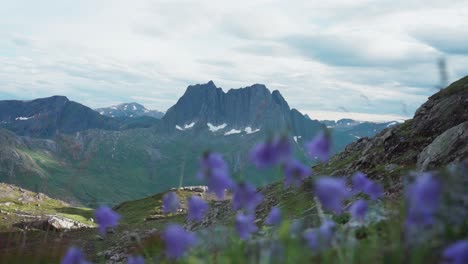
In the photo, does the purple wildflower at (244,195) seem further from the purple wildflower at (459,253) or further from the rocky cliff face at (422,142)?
the rocky cliff face at (422,142)

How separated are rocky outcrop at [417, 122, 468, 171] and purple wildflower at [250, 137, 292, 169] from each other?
861 inches

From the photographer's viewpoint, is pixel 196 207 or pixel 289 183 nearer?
pixel 289 183

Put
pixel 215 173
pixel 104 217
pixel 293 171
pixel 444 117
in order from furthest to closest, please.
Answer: pixel 444 117 < pixel 104 217 < pixel 215 173 < pixel 293 171

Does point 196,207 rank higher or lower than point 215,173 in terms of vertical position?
lower

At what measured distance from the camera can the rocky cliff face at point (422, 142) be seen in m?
27.5

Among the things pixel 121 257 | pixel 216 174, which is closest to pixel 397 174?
pixel 121 257

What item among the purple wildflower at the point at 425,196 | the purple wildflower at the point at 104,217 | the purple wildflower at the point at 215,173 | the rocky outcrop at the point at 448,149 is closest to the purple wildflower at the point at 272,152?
the purple wildflower at the point at 215,173

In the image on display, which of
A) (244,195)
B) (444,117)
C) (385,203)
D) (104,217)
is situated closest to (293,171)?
(244,195)

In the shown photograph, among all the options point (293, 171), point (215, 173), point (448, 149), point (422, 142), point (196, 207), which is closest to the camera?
point (293, 171)

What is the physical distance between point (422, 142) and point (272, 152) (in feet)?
113

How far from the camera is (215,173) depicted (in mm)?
6398

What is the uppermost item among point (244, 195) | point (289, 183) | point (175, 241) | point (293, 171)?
point (293, 171)

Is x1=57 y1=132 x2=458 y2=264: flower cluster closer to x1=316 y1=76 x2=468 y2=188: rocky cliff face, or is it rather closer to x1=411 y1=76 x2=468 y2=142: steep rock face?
x1=316 y1=76 x2=468 y2=188: rocky cliff face

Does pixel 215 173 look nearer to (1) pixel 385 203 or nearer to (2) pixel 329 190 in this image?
(2) pixel 329 190
